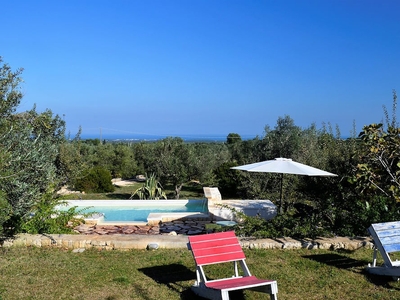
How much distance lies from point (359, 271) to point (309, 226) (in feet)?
5.20

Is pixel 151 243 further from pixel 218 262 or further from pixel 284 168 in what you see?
pixel 284 168

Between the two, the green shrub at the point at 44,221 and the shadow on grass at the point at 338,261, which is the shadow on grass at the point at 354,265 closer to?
the shadow on grass at the point at 338,261

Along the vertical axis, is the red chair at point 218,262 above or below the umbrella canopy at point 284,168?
below

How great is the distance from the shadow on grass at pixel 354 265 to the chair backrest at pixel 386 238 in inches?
13.2

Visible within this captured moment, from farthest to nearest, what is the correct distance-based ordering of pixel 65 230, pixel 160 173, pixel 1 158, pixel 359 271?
pixel 160 173 < pixel 65 230 < pixel 359 271 < pixel 1 158

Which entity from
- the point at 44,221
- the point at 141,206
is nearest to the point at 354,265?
the point at 44,221

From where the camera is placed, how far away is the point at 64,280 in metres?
5.15

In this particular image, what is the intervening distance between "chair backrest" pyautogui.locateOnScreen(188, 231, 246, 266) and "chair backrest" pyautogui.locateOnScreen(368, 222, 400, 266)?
1847mm

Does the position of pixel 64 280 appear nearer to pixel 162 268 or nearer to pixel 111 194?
pixel 162 268

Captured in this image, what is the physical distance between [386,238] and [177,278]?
9.67 ft

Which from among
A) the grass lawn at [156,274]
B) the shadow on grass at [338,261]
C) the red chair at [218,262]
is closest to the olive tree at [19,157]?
the grass lawn at [156,274]

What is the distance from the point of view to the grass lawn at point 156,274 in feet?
15.5

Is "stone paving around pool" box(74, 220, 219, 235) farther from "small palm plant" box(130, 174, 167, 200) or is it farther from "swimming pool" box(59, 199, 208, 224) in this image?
"small palm plant" box(130, 174, 167, 200)

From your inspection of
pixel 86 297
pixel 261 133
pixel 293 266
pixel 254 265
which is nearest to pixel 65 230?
pixel 86 297
